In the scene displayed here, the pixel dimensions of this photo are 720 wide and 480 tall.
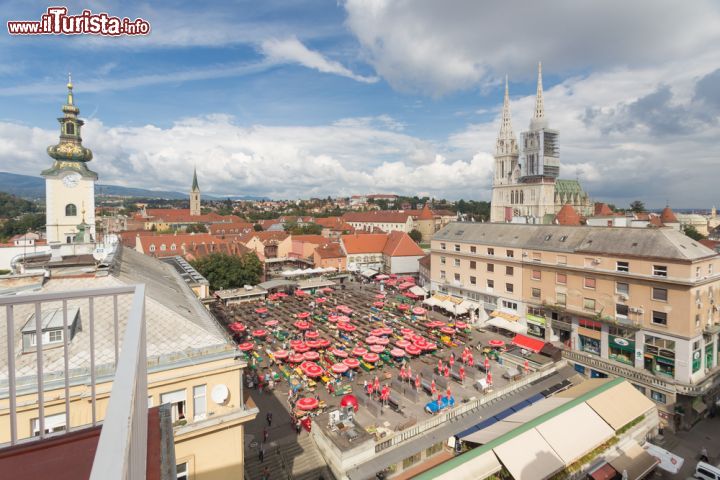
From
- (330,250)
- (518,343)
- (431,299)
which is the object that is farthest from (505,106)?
(518,343)

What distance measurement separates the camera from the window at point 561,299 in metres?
34.8

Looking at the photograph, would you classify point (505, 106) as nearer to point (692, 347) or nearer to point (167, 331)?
point (692, 347)

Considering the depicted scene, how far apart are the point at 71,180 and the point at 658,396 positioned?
4767cm

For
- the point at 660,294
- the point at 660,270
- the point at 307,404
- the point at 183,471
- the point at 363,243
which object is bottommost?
the point at 307,404

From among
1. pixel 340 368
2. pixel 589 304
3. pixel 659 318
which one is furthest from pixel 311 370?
pixel 659 318

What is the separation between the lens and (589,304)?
32.7 meters

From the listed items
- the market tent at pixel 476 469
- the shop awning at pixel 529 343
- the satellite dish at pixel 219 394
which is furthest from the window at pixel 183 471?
the shop awning at pixel 529 343

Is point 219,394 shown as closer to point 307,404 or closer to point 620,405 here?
point 307,404

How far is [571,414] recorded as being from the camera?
18.9 meters

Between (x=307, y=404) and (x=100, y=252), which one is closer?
(x=100, y=252)

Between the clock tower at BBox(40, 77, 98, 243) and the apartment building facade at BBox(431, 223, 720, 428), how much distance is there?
3823 cm

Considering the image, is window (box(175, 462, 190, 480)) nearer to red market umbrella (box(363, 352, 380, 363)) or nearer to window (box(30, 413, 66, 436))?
window (box(30, 413, 66, 436))

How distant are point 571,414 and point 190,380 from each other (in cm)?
1705

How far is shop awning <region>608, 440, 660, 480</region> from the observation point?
60.8 ft
